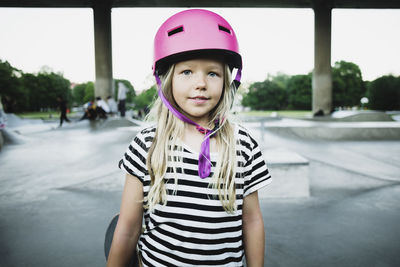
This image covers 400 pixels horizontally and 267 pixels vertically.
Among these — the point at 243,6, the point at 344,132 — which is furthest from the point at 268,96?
the point at 344,132

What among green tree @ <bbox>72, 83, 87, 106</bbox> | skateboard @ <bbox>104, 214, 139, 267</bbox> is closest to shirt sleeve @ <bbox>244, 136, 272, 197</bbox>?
skateboard @ <bbox>104, 214, 139, 267</bbox>

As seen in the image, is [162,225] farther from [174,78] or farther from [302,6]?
[302,6]

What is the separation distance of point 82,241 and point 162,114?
237cm

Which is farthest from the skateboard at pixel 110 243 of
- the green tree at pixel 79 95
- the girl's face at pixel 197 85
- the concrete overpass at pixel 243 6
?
the green tree at pixel 79 95

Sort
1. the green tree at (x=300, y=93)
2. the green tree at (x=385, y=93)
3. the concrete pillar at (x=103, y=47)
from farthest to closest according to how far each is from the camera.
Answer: the green tree at (x=300, y=93), the green tree at (x=385, y=93), the concrete pillar at (x=103, y=47)

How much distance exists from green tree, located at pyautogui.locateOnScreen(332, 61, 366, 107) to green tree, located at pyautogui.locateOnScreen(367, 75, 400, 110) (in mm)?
22345

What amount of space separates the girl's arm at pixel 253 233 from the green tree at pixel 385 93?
57.0 meters

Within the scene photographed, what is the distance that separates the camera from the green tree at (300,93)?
267 feet

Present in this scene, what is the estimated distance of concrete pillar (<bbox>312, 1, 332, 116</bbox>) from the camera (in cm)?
2167

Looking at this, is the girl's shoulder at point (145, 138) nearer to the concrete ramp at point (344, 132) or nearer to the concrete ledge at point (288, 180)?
the concrete ledge at point (288, 180)

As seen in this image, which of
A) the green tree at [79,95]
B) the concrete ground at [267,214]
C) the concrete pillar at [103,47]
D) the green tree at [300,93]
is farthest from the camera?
the green tree at [79,95]

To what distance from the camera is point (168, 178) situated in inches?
51.9

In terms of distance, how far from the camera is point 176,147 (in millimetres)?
1388

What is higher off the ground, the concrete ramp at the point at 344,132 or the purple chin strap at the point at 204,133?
the purple chin strap at the point at 204,133
